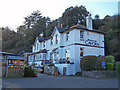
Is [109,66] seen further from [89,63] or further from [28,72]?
[28,72]

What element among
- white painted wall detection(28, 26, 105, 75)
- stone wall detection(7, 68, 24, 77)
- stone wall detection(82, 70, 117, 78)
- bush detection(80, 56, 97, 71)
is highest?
white painted wall detection(28, 26, 105, 75)

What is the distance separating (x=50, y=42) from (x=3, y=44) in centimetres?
3031

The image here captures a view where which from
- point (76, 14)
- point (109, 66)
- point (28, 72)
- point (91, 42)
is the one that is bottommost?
point (28, 72)

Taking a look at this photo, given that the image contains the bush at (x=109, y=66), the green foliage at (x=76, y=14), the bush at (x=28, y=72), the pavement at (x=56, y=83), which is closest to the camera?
the pavement at (x=56, y=83)

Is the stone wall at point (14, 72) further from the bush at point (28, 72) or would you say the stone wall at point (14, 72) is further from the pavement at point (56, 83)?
the pavement at point (56, 83)

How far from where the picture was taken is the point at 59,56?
89.4ft

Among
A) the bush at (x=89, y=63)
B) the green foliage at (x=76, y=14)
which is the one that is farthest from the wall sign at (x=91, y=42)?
the green foliage at (x=76, y=14)

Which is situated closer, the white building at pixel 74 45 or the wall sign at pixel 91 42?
the white building at pixel 74 45

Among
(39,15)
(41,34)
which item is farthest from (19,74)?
(39,15)

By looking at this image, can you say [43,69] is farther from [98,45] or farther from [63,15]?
[63,15]

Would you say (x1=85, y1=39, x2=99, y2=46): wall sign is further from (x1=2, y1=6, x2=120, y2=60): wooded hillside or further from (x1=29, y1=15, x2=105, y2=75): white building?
(x1=2, y1=6, x2=120, y2=60): wooded hillside

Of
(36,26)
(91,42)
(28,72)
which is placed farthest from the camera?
(36,26)

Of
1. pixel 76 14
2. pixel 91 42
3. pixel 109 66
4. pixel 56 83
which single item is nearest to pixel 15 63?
pixel 56 83

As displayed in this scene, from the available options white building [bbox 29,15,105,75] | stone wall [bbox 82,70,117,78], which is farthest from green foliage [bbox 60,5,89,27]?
stone wall [bbox 82,70,117,78]
